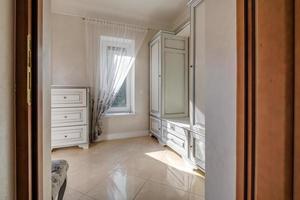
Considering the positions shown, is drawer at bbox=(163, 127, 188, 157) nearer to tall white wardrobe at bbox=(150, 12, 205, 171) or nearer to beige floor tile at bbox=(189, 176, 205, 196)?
tall white wardrobe at bbox=(150, 12, 205, 171)

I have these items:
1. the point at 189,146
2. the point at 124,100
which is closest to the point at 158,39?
the point at 124,100

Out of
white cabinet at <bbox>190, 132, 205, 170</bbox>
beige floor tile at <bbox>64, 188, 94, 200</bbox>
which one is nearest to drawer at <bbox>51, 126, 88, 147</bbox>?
beige floor tile at <bbox>64, 188, 94, 200</bbox>

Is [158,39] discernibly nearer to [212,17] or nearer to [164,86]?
[164,86]

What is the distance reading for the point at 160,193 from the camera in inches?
69.5

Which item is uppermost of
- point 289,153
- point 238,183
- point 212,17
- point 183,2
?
point 183,2

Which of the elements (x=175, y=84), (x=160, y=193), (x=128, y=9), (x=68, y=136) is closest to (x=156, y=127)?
(x=175, y=84)

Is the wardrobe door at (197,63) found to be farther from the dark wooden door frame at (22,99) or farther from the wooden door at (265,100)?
the dark wooden door frame at (22,99)

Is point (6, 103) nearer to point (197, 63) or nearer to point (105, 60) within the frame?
point (197, 63)

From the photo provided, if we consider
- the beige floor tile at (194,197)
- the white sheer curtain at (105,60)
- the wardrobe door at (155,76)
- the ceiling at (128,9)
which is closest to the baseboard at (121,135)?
the white sheer curtain at (105,60)

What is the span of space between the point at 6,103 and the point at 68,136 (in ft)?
9.61

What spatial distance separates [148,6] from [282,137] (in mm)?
3646

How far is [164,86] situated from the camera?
3.32 m

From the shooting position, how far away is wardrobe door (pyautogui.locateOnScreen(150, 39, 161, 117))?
341 cm

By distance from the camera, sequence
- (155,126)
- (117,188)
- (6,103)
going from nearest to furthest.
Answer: (6,103)
(117,188)
(155,126)
